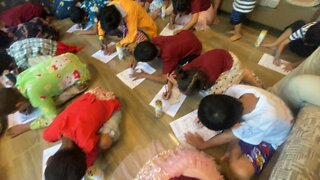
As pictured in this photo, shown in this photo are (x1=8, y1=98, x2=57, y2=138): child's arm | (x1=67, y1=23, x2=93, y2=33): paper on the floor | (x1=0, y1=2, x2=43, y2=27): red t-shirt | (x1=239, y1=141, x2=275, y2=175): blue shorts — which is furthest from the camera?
(x1=67, y1=23, x2=93, y2=33): paper on the floor

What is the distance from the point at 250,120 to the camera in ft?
3.32

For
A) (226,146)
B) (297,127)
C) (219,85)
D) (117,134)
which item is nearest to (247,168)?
(226,146)

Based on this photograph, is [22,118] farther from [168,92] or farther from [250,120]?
[250,120]

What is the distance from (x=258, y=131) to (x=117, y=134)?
89cm

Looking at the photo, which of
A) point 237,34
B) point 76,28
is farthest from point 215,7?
point 76,28

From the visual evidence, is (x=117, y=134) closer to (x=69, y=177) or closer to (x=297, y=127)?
(x=69, y=177)

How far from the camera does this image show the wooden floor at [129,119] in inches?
55.6

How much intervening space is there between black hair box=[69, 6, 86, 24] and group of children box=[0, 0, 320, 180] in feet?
0.04

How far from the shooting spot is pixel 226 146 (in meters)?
1.38

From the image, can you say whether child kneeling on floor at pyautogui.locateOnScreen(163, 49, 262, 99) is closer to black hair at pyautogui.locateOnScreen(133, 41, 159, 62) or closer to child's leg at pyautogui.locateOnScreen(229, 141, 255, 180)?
black hair at pyautogui.locateOnScreen(133, 41, 159, 62)

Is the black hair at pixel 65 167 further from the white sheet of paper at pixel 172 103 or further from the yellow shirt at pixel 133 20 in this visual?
the yellow shirt at pixel 133 20

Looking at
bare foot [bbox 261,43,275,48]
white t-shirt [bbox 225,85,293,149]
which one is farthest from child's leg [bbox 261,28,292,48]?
white t-shirt [bbox 225,85,293,149]

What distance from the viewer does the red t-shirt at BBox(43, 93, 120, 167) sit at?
116 cm

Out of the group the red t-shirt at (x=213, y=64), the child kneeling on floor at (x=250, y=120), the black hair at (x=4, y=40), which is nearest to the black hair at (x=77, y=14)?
the black hair at (x=4, y=40)
